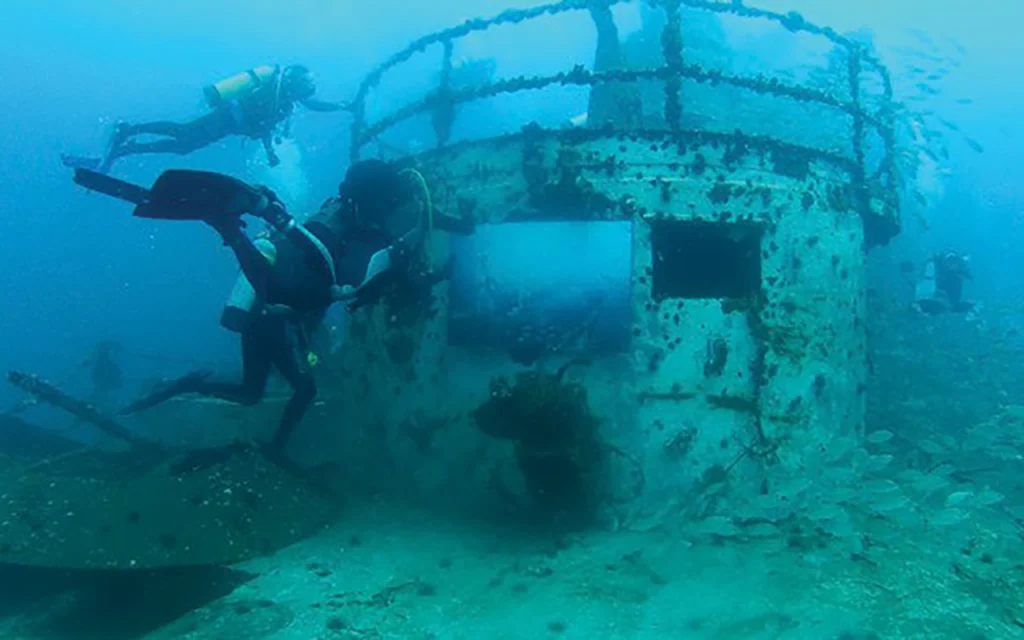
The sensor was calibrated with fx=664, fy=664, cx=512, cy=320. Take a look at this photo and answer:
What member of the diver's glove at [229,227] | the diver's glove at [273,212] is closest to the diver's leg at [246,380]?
the diver's glove at [229,227]

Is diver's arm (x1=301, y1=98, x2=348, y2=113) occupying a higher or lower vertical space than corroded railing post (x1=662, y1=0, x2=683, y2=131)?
higher

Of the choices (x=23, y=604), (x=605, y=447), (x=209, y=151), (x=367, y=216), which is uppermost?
(x=209, y=151)

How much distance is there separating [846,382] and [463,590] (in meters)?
4.16

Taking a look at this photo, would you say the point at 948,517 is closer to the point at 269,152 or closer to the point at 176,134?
the point at 269,152

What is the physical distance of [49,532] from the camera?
5.05 metres

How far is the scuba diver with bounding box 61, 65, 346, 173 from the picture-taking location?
1012 cm

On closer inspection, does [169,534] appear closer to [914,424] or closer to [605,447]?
[605,447]

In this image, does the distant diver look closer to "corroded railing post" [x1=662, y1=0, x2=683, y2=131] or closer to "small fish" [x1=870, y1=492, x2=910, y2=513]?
"corroded railing post" [x1=662, y1=0, x2=683, y2=131]

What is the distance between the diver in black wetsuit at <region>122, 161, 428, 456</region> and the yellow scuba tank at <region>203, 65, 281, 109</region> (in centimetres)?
520

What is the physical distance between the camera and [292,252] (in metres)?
5.51

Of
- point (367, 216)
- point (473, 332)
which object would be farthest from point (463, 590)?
point (367, 216)

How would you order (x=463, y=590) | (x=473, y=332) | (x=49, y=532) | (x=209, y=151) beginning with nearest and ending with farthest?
1. (x=463, y=590)
2. (x=49, y=532)
3. (x=473, y=332)
4. (x=209, y=151)

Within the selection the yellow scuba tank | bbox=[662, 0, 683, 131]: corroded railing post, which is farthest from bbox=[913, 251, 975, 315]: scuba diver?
the yellow scuba tank

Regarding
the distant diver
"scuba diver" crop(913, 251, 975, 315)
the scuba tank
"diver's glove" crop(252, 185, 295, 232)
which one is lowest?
the distant diver
